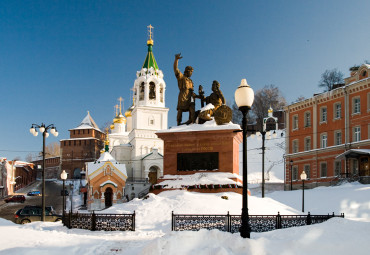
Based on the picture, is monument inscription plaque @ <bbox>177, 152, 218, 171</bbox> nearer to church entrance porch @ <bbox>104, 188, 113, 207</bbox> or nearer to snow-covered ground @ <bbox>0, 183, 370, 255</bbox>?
snow-covered ground @ <bbox>0, 183, 370, 255</bbox>

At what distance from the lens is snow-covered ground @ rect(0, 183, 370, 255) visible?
8.35 m

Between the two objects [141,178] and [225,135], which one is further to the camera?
[141,178]

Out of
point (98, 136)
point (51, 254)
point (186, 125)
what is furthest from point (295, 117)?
point (98, 136)

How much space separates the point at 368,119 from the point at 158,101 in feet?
116

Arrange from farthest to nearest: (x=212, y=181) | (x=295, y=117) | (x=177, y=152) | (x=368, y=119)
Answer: (x=295, y=117) < (x=368, y=119) < (x=177, y=152) < (x=212, y=181)

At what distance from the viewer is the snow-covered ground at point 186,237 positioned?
329 inches

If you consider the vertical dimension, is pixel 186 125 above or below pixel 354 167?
above

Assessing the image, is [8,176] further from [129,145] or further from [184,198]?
[184,198]

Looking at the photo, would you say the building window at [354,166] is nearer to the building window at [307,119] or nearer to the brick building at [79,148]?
the building window at [307,119]

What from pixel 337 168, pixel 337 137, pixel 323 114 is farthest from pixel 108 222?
pixel 323 114

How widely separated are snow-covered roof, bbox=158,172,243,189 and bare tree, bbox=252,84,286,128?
70921 mm

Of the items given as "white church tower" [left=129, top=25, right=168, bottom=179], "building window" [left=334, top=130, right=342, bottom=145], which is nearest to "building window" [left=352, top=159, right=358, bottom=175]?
"building window" [left=334, top=130, right=342, bottom=145]

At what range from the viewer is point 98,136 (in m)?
94.0

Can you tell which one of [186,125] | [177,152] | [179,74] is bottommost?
[177,152]
